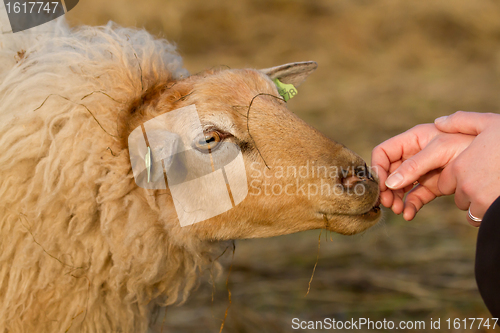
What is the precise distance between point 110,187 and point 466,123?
1.46 m

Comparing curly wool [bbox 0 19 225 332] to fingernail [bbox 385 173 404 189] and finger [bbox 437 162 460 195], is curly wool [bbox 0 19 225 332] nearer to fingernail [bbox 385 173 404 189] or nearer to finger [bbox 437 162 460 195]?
fingernail [bbox 385 173 404 189]

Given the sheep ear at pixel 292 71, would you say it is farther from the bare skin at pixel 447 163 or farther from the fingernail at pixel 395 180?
the fingernail at pixel 395 180

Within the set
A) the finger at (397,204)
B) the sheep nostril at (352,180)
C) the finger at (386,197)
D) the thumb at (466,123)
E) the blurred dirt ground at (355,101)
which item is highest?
the thumb at (466,123)

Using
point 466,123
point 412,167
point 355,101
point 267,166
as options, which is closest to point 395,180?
point 412,167

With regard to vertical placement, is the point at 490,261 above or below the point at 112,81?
below

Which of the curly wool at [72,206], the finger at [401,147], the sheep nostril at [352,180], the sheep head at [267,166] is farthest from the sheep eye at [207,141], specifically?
the finger at [401,147]

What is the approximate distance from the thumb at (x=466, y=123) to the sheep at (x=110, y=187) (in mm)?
363

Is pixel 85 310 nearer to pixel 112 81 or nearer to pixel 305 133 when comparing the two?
pixel 112 81

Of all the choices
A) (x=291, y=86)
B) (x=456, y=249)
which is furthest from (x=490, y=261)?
(x=456, y=249)

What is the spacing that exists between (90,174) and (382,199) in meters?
1.27

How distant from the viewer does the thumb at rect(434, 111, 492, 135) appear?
1.46m

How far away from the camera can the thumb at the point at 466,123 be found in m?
1.46

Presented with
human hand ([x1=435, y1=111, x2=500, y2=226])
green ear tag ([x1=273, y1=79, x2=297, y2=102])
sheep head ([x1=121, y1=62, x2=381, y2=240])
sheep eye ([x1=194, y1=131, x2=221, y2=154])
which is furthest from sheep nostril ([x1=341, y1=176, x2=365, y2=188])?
green ear tag ([x1=273, y1=79, x2=297, y2=102])

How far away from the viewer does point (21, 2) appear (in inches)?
86.1
